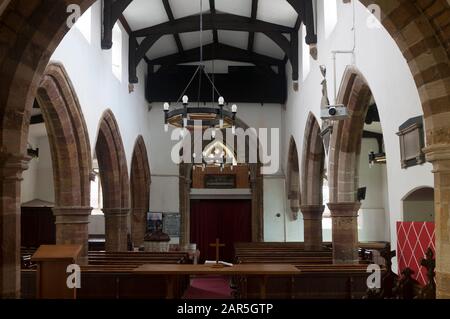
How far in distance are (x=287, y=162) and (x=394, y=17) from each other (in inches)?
519

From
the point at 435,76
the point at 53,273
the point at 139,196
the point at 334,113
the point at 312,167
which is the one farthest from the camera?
the point at 139,196

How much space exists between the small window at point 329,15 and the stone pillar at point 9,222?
25.5ft

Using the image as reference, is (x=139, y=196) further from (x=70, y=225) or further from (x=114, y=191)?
(x=70, y=225)

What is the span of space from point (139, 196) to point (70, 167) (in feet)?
27.1

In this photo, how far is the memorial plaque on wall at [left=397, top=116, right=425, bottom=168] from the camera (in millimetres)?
6926

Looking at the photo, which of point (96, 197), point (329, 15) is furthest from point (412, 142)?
point (96, 197)

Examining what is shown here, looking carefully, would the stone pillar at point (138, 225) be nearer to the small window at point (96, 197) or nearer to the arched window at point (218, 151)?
the small window at point (96, 197)

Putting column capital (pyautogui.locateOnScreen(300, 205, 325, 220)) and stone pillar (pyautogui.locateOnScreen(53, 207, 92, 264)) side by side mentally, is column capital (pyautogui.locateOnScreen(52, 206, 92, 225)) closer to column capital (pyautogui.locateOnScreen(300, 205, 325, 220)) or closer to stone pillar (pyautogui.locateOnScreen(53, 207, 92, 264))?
stone pillar (pyautogui.locateOnScreen(53, 207, 92, 264))

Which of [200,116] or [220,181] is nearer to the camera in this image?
[200,116]

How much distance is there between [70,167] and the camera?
1119 cm

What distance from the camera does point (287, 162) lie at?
18.8m

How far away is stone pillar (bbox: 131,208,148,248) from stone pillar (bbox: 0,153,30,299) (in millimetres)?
13394

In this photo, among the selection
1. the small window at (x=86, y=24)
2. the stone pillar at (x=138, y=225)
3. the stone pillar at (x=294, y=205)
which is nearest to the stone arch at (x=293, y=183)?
the stone pillar at (x=294, y=205)
